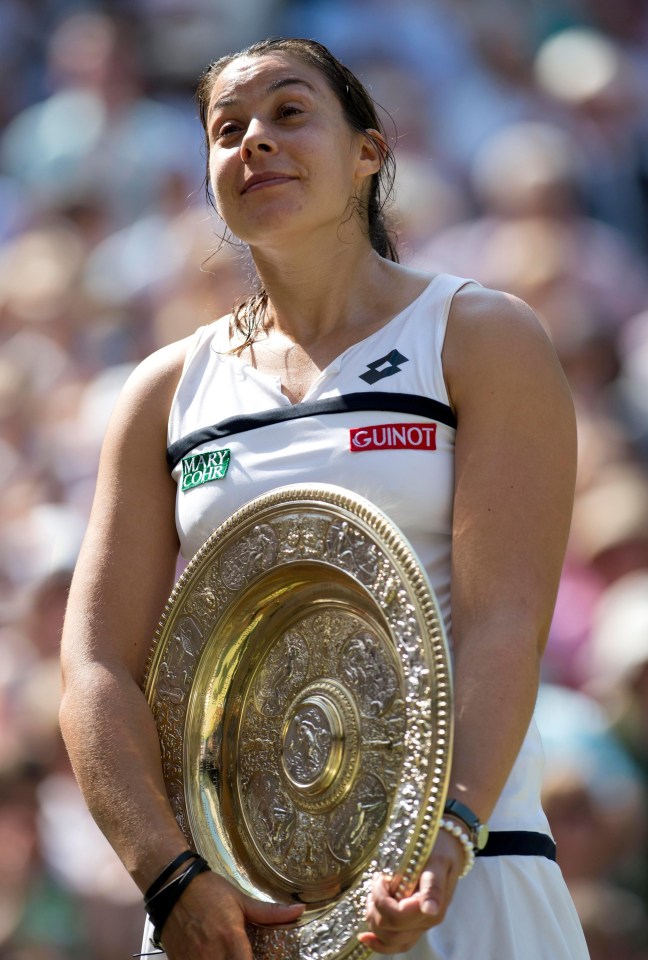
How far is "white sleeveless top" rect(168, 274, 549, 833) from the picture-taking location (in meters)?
1.84

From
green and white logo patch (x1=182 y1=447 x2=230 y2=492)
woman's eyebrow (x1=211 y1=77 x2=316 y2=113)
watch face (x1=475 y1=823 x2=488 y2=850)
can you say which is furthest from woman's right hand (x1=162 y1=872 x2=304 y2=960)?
woman's eyebrow (x1=211 y1=77 x2=316 y2=113)

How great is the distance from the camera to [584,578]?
3.85 metres

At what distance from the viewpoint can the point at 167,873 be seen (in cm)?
178

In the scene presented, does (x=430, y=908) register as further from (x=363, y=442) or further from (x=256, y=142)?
(x=256, y=142)

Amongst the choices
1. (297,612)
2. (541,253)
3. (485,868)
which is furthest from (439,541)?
(541,253)

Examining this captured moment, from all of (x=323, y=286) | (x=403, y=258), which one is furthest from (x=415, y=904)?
(x=403, y=258)

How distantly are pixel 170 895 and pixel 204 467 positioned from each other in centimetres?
57

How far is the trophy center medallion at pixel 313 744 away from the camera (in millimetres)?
1758

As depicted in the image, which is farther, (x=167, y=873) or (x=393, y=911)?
(x=167, y=873)

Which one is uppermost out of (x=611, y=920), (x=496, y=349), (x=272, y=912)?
(x=496, y=349)

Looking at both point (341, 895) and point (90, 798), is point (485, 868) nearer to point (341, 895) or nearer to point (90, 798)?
point (341, 895)

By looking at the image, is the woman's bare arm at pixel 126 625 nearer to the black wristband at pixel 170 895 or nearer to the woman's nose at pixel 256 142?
the black wristband at pixel 170 895

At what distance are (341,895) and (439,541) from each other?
1.50 feet

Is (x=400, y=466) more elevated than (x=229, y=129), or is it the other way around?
(x=229, y=129)
